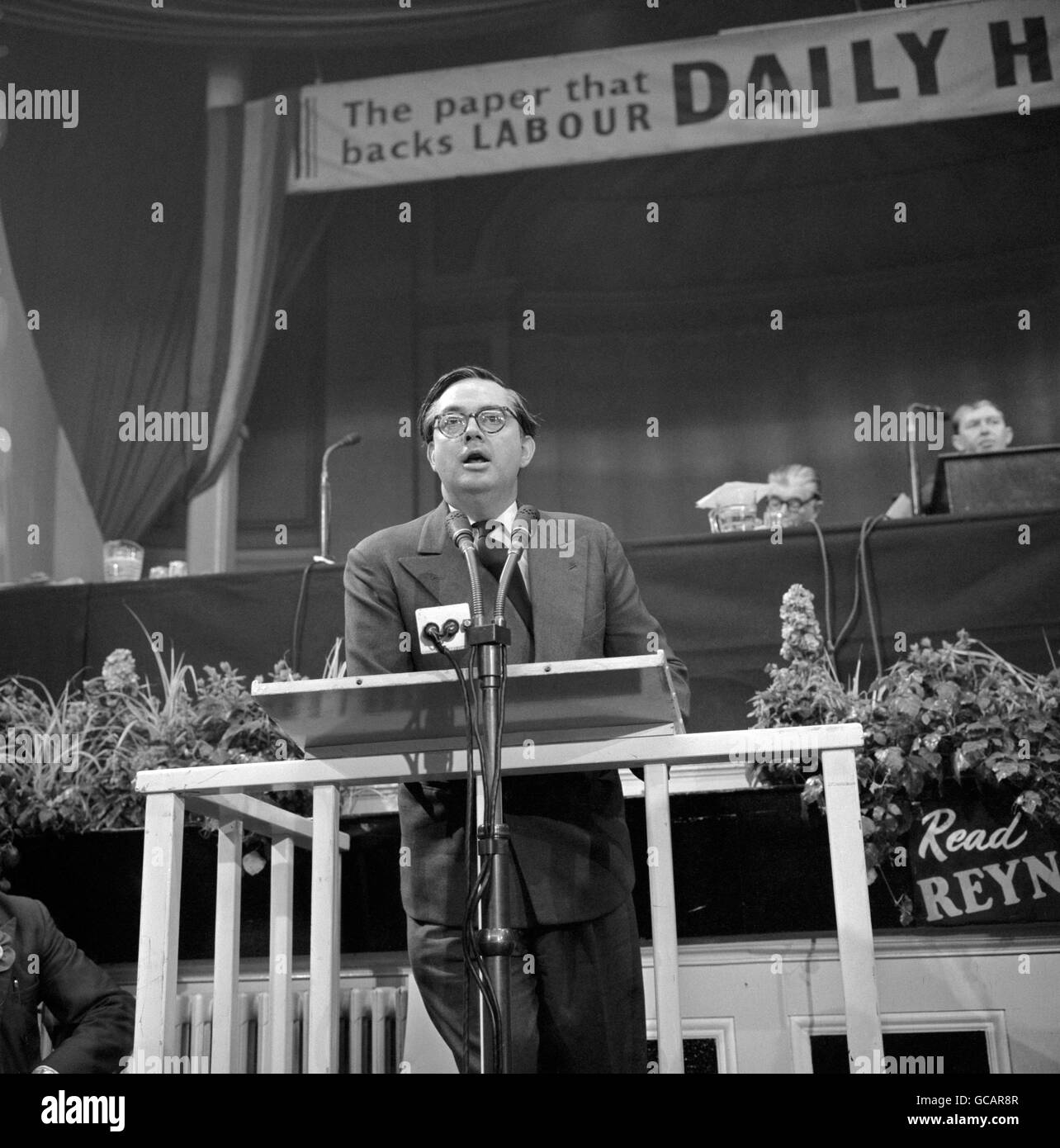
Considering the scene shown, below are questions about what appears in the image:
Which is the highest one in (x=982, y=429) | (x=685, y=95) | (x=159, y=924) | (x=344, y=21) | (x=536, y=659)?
(x=344, y=21)

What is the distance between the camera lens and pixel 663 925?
1.61 meters

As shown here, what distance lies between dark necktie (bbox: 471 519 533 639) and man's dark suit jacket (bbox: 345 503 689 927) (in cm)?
2

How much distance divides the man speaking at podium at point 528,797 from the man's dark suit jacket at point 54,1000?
2.81 feet

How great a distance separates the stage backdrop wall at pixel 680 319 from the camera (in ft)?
22.3

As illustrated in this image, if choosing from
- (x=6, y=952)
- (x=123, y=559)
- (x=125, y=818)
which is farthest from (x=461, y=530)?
(x=123, y=559)

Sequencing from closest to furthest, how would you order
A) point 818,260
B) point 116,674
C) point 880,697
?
point 880,697 → point 116,674 → point 818,260

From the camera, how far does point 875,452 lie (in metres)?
7.01

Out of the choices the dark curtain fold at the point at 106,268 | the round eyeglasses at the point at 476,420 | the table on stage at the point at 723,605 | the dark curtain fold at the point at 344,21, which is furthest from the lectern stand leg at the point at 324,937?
the dark curtain fold at the point at 344,21

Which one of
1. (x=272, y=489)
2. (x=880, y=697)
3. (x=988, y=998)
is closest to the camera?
(x=988, y=998)

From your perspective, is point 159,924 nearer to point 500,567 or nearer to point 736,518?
point 500,567

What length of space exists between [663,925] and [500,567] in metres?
0.55
